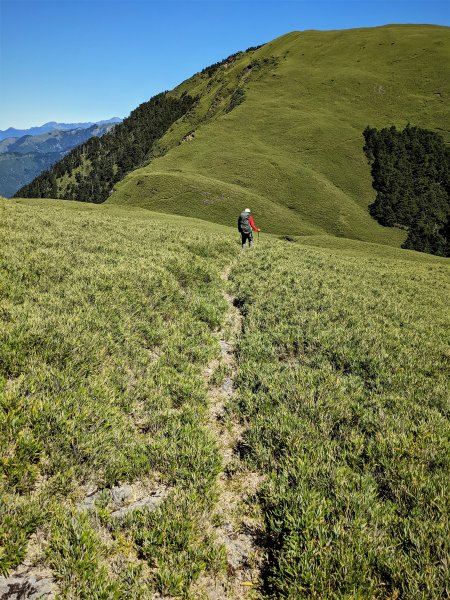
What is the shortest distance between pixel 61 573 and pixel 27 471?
1.57m

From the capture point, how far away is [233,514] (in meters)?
5.54

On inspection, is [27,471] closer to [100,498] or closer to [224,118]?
A: [100,498]

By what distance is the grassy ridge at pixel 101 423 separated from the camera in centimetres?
439

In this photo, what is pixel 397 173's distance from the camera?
4345 inches

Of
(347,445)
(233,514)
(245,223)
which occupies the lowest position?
(233,514)

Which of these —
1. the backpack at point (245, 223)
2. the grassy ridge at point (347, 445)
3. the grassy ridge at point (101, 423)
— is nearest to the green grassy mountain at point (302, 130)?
the backpack at point (245, 223)

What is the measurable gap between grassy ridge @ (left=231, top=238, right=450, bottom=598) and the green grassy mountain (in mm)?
72156

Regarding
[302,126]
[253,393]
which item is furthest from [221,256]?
[302,126]

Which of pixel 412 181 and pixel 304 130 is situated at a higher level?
pixel 304 130

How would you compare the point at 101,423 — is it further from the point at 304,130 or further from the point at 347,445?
the point at 304,130

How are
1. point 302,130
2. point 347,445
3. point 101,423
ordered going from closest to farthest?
1. point 101,423
2. point 347,445
3. point 302,130

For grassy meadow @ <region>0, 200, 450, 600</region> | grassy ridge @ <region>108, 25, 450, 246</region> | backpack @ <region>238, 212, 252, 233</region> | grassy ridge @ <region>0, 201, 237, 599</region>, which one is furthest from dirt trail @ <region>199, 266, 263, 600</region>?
grassy ridge @ <region>108, 25, 450, 246</region>

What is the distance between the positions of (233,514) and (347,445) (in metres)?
2.74

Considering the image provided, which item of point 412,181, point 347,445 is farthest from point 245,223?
point 412,181
